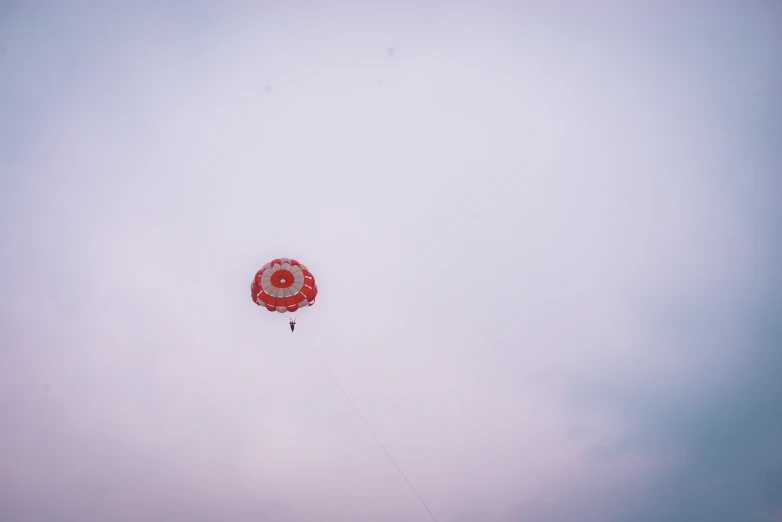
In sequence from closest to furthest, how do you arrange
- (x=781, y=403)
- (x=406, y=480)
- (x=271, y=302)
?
(x=271, y=302) → (x=406, y=480) → (x=781, y=403)

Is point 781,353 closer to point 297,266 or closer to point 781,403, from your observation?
point 781,403

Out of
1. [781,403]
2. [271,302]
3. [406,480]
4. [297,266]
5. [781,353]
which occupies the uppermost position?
[781,353]

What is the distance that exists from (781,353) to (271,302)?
34655 millimetres

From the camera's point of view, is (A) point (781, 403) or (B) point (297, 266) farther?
(A) point (781, 403)

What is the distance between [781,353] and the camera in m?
30.4

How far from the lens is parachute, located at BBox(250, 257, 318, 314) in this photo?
56.9 ft

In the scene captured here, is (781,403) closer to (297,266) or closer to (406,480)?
(406,480)

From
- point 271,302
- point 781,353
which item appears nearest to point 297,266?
point 271,302

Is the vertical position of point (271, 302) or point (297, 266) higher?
point (297, 266)

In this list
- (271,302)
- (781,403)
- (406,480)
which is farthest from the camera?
(781,403)

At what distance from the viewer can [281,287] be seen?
17.4 m

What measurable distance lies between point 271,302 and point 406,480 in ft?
60.5

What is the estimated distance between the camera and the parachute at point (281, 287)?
17328 mm

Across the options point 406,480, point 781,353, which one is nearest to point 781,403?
point 781,353
